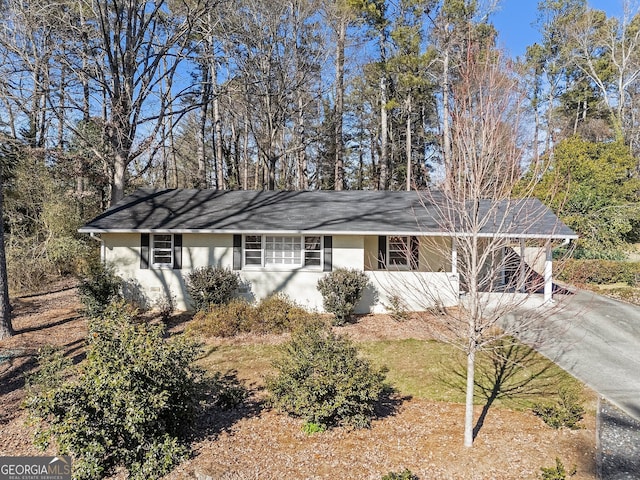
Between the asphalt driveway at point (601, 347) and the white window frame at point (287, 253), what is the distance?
5.86 m

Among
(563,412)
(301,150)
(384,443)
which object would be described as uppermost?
(301,150)

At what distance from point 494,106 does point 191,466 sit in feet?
17.8

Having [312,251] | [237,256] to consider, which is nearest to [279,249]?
[312,251]

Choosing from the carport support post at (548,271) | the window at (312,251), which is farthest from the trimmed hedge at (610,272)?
the window at (312,251)

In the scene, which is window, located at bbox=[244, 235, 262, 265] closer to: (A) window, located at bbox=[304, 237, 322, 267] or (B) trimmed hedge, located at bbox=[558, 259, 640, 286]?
(A) window, located at bbox=[304, 237, 322, 267]

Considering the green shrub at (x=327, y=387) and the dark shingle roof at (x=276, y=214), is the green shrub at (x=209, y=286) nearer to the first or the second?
the dark shingle roof at (x=276, y=214)

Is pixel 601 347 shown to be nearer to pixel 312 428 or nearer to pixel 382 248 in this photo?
pixel 382 248

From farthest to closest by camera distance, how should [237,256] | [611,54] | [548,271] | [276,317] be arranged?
[611,54] → [237,256] → [276,317] → [548,271]

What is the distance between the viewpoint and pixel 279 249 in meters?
11.0

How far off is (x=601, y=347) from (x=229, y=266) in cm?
951

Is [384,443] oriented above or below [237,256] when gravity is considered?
below

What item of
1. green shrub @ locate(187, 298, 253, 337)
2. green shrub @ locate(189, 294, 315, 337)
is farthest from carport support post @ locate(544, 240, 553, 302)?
green shrub @ locate(187, 298, 253, 337)

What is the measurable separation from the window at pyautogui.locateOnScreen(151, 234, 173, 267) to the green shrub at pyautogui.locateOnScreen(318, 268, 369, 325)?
4.85m

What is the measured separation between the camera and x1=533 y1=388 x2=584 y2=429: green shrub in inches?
193
